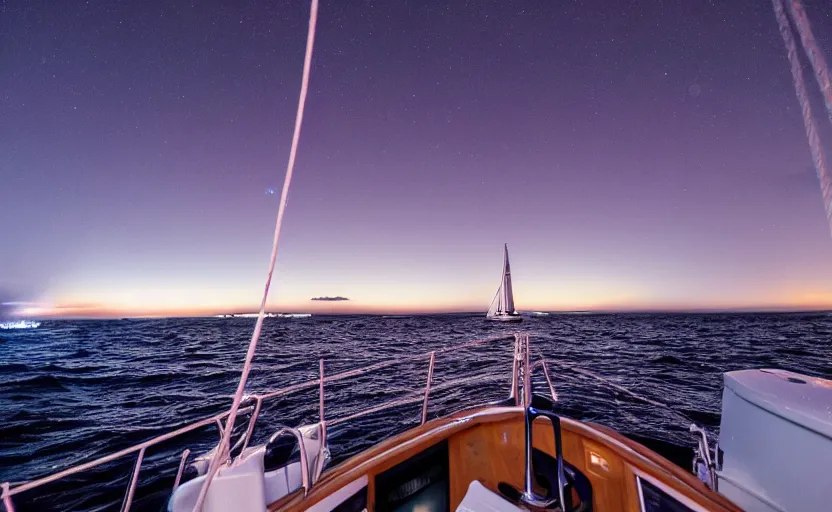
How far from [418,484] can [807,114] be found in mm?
3021

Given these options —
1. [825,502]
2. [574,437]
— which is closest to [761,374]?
[825,502]

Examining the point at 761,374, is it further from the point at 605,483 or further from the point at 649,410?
the point at 649,410

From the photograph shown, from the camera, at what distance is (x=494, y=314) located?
66.3 meters

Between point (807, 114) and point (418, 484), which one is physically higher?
point (807, 114)

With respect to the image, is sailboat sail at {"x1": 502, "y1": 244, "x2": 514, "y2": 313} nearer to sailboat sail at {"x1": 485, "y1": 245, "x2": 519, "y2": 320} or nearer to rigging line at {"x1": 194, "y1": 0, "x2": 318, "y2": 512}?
sailboat sail at {"x1": 485, "y1": 245, "x2": 519, "y2": 320}

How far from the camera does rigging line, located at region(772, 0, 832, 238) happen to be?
146 cm

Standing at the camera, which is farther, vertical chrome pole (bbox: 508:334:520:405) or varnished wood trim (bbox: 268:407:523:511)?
vertical chrome pole (bbox: 508:334:520:405)

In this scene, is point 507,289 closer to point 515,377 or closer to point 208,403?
point 208,403

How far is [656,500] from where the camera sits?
7.69ft

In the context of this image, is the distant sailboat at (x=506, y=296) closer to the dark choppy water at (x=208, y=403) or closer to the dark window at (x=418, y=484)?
the dark choppy water at (x=208, y=403)

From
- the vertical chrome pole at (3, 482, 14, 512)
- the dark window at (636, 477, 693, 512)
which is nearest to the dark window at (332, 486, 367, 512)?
the vertical chrome pole at (3, 482, 14, 512)

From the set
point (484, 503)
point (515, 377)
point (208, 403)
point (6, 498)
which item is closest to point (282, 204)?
point (6, 498)

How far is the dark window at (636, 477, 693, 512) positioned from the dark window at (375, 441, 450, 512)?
136cm

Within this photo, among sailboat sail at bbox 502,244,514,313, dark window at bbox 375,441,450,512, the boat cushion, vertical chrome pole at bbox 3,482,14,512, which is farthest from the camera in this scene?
sailboat sail at bbox 502,244,514,313
